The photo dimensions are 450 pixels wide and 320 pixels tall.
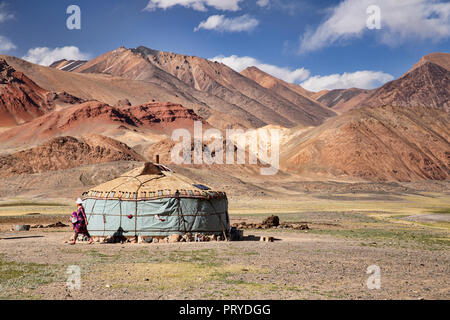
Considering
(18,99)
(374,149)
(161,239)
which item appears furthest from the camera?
(18,99)

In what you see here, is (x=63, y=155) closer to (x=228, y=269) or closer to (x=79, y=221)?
(x=79, y=221)

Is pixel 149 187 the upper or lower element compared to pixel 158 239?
upper

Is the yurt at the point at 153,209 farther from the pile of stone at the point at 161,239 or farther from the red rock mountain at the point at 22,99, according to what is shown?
the red rock mountain at the point at 22,99

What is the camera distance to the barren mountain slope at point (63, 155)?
249 feet

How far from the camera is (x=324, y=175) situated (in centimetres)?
9988

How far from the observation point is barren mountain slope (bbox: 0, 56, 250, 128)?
547 ft

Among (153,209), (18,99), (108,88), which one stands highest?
(108,88)

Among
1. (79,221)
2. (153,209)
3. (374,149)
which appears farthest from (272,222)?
(374,149)

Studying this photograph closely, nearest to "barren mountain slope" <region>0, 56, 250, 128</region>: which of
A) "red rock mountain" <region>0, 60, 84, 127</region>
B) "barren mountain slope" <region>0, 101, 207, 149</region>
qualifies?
"red rock mountain" <region>0, 60, 84, 127</region>

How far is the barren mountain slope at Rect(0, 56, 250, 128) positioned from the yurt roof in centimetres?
13977

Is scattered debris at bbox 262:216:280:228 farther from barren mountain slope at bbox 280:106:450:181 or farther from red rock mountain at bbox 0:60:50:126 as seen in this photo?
red rock mountain at bbox 0:60:50:126

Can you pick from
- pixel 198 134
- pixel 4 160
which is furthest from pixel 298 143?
pixel 4 160

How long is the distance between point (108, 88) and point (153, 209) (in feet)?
554

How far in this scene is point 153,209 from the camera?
64.3 feet
